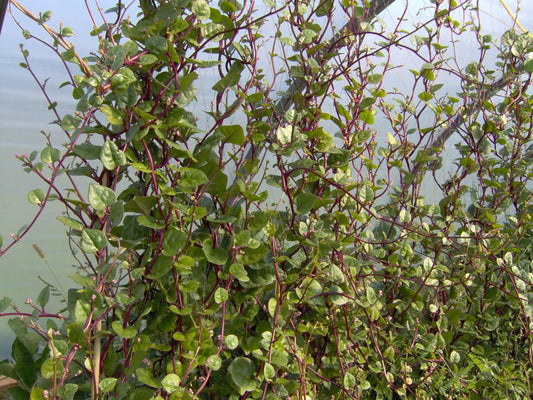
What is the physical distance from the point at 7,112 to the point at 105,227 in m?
1.35

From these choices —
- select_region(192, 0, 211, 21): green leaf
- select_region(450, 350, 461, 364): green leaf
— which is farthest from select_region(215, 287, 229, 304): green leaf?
select_region(450, 350, 461, 364): green leaf

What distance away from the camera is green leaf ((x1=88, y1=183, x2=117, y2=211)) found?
40.1 inches

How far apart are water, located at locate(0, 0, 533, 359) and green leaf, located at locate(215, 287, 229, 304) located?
1.17 metres

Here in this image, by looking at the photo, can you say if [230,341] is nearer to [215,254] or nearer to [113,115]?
[215,254]

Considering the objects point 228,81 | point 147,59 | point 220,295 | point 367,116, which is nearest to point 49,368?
point 220,295

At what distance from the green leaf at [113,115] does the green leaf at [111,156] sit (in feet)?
0.18

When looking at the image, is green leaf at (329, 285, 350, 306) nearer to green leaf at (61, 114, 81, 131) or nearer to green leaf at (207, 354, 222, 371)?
green leaf at (207, 354, 222, 371)

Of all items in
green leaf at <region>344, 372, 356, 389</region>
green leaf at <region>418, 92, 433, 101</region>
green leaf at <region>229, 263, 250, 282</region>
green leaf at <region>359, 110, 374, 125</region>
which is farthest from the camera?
green leaf at <region>418, 92, 433, 101</region>

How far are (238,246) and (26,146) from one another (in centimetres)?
137

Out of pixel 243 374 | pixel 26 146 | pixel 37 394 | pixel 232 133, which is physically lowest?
pixel 37 394

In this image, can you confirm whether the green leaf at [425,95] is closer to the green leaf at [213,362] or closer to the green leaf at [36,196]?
the green leaf at [213,362]

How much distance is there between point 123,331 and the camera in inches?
42.7

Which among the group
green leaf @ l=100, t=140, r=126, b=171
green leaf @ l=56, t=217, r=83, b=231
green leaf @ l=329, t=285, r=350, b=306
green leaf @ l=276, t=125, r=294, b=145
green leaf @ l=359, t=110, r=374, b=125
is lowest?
green leaf @ l=56, t=217, r=83, b=231

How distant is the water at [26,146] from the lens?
2.10 metres
